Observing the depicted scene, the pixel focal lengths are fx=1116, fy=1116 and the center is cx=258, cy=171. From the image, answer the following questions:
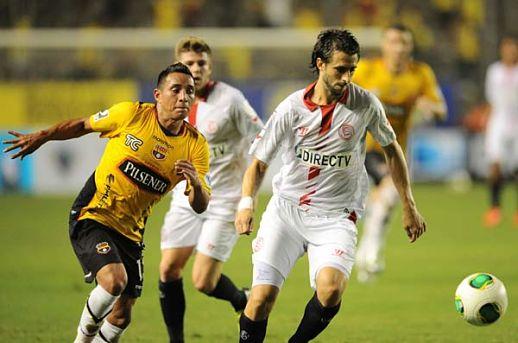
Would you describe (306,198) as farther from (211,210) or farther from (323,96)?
(211,210)

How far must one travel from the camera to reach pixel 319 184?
6785 mm

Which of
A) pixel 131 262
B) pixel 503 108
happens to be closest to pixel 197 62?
pixel 131 262

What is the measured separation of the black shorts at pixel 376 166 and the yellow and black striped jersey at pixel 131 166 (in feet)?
15.9

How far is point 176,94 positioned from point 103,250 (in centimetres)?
102

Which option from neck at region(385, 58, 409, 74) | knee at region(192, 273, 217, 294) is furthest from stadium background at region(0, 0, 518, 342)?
knee at region(192, 273, 217, 294)

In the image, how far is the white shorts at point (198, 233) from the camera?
8055 mm

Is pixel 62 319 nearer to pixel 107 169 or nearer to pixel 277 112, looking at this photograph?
pixel 107 169

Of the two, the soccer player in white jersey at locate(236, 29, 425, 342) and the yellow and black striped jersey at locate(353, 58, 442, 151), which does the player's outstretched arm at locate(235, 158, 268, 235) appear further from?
the yellow and black striped jersey at locate(353, 58, 442, 151)

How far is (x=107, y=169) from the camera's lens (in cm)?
671

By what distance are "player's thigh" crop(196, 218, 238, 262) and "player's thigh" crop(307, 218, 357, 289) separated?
1407mm

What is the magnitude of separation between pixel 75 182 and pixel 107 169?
1404 cm

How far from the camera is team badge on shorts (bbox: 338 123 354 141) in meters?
6.66

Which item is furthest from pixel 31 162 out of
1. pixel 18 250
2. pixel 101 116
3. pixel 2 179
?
pixel 101 116

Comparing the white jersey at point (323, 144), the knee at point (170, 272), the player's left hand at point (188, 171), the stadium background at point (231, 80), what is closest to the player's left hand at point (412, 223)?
the white jersey at point (323, 144)
